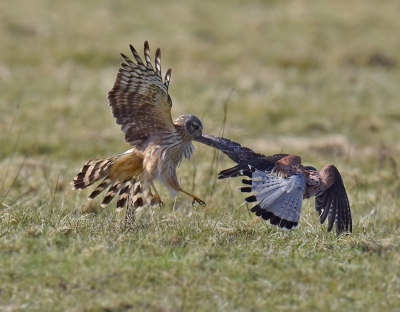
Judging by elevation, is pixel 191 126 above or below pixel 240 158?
above

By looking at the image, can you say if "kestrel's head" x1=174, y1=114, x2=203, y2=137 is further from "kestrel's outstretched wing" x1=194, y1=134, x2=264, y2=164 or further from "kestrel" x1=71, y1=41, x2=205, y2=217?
"kestrel's outstretched wing" x1=194, y1=134, x2=264, y2=164

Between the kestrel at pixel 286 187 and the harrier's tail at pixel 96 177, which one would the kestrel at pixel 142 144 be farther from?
the kestrel at pixel 286 187

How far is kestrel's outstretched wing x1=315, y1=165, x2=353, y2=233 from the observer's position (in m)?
6.63

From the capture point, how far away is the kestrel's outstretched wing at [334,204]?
6633 millimetres

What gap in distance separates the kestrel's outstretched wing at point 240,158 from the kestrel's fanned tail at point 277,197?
15 cm

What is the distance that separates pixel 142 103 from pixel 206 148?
12.9ft

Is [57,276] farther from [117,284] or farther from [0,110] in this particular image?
[0,110]

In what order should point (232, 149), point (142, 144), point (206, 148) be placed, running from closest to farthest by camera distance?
1. point (142, 144)
2. point (232, 149)
3. point (206, 148)

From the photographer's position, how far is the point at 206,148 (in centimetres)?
1067

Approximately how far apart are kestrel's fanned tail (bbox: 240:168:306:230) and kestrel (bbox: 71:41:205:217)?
63 cm

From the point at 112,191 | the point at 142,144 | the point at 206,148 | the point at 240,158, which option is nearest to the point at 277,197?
the point at 240,158

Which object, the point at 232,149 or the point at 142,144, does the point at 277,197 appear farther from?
the point at 142,144

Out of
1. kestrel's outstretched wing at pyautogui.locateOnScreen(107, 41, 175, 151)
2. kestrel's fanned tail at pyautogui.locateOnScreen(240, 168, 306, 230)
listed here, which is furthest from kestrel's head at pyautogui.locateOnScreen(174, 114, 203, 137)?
kestrel's fanned tail at pyautogui.locateOnScreen(240, 168, 306, 230)

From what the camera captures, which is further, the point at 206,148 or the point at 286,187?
the point at 206,148
